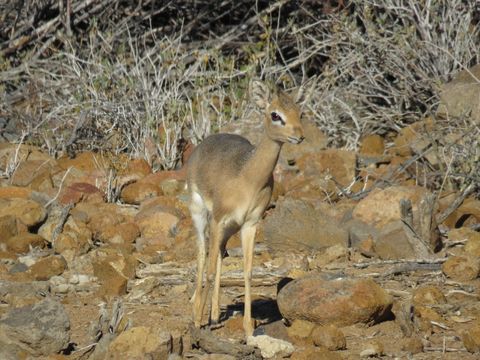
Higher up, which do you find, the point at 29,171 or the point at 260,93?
the point at 260,93

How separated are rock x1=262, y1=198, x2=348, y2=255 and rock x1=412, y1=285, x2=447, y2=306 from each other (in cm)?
152

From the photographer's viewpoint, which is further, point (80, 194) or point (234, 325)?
point (80, 194)

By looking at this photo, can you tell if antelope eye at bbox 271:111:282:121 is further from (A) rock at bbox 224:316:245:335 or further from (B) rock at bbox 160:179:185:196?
(B) rock at bbox 160:179:185:196

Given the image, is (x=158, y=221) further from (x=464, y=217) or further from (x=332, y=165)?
(x=464, y=217)

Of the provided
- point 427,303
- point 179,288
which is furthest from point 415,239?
point 179,288

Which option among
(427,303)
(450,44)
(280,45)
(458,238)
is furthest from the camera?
(280,45)

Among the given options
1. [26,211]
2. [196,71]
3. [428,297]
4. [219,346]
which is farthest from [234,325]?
[196,71]

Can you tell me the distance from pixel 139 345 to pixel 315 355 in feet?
3.30

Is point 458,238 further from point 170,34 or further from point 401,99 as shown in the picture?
point 170,34

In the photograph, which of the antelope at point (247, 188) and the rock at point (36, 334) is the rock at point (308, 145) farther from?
the rock at point (36, 334)

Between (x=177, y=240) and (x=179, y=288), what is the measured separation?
1226 mm

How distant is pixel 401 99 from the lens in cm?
1156

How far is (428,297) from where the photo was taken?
688cm

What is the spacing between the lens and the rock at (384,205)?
8383mm
